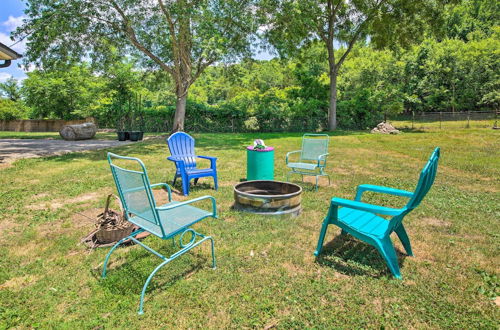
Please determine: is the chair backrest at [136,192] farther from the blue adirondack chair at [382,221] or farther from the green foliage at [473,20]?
the green foliage at [473,20]

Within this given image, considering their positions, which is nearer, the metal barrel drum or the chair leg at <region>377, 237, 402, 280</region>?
the chair leg at <region>377, 237, 402, 280</region>

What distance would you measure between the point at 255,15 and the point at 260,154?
31.6ft

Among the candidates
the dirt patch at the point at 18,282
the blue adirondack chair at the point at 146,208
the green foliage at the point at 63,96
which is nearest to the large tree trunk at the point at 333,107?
the green foliage at the point at 63,96

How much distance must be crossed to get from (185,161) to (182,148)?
0.93ft

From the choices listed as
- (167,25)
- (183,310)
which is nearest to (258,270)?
(183,310)

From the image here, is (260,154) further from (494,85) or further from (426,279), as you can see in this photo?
(494,85)

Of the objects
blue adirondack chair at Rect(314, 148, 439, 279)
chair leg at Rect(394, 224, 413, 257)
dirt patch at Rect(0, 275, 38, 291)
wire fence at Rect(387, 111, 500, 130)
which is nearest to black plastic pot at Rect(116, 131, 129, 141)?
dirt patch at Rect(0, 275, 38, 291)

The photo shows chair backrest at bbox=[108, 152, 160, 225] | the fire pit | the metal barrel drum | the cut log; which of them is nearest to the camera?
chair backrest at bbox=[108, 152, 160, 225]

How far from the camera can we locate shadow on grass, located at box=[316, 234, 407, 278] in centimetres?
268

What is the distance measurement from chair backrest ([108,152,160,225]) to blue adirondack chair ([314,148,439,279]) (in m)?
1.63

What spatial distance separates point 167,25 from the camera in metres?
12.0

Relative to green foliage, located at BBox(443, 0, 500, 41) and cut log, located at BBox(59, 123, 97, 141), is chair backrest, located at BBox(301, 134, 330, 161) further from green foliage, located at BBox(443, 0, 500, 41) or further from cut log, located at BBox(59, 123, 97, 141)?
green foliage, located at BBox(443, 0, 500, 41)

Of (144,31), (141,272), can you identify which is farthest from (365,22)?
(141,272)

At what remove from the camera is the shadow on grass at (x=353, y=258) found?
8.81 ft
